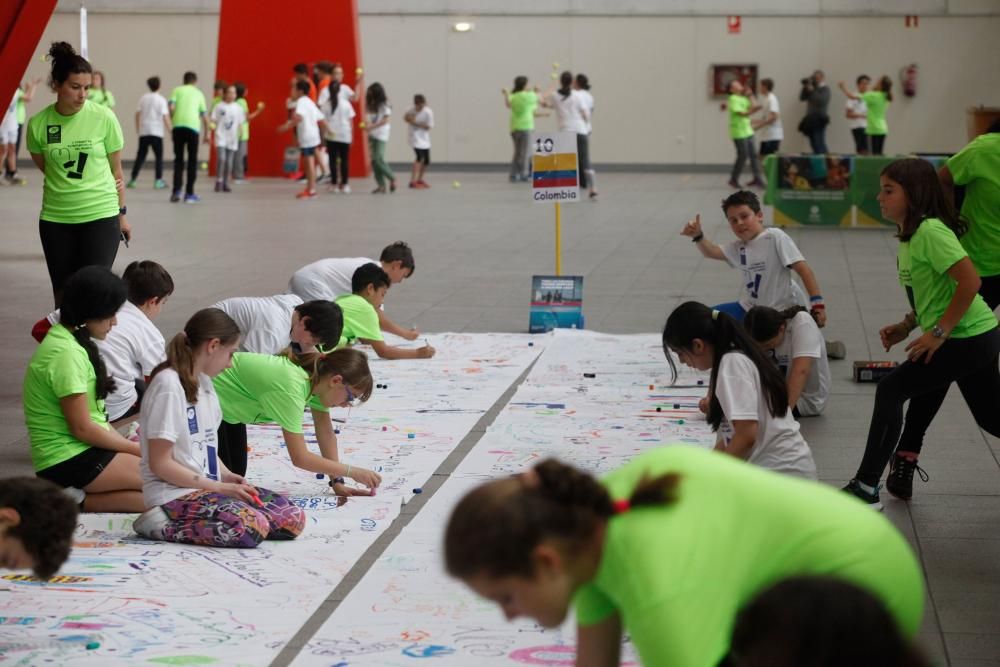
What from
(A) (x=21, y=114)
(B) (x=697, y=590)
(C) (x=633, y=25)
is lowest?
(B) (x=697, y=590)

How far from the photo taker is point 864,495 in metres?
5.47

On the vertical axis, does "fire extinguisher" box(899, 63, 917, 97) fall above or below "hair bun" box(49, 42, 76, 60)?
above

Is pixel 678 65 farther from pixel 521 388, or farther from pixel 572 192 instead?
pixel 521 388

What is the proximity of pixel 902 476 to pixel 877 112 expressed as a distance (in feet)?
68.1

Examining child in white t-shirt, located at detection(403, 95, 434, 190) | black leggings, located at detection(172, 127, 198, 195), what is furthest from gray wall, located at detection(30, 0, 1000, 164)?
black leggings, located at detection(172, 127, 198, 195)

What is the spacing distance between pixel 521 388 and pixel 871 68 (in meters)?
21.0

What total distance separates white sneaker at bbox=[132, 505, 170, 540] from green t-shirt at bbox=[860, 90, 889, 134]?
2215 centimetres

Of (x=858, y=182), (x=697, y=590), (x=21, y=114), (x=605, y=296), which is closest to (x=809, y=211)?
(x=858, y=182)

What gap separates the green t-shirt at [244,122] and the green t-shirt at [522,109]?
4.53 m

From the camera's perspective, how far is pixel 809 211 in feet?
57.1

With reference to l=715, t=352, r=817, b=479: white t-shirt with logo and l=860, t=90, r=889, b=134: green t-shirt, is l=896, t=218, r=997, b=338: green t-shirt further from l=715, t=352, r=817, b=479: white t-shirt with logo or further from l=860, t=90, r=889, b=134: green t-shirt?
l=860, t=90, r=889, b=134: green t-shirt

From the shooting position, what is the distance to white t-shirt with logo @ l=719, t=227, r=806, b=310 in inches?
296

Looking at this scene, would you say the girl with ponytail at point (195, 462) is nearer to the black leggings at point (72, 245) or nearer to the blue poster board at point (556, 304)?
the black leggings at point (72, 245)

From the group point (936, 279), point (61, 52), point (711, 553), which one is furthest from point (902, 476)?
point (61, 52)
